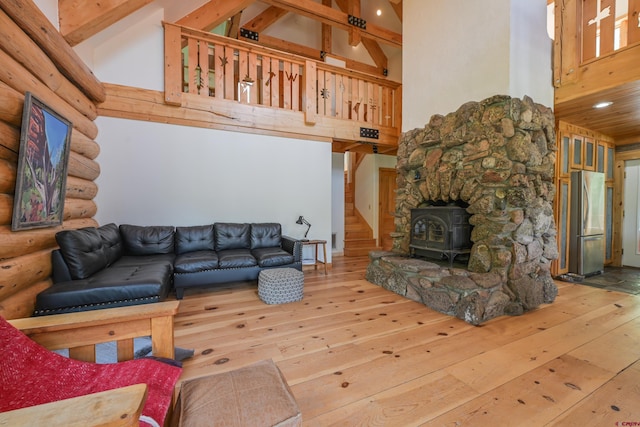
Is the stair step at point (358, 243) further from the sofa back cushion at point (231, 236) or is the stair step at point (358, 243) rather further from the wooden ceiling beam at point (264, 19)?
the wooden ceiling beam at point (264, 19)

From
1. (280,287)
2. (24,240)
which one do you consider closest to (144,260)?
(24,240)

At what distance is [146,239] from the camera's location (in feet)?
11.9

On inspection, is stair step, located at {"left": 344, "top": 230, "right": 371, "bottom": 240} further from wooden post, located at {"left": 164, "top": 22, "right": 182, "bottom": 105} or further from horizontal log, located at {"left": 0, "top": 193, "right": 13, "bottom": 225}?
horizontal log, located at {"left": 0, "top": 193, "right": 13, "bottom": 225}

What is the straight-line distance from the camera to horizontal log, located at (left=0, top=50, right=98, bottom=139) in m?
1.91

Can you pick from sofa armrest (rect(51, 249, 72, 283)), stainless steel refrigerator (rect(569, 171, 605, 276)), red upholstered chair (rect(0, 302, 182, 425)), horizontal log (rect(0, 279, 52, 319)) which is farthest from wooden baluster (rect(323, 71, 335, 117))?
red upholstered chair (rect(0, 302, 182, 425))

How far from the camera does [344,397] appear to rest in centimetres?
163

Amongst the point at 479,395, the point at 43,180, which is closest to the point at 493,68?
the point at 479,395

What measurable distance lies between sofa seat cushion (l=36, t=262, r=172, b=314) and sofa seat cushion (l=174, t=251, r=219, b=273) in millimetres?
635

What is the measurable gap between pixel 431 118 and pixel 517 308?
2.57 meters

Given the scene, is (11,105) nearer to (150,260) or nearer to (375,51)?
(150,260)

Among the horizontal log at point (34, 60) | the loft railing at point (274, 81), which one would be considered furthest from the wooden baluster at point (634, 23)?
the horizontal log at point (34, 60)

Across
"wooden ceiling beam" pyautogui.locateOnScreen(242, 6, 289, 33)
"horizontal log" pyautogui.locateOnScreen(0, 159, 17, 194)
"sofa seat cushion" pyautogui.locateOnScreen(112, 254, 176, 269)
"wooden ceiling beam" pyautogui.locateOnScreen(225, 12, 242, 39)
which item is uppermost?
"wooden ceiling beam" pyautogui.locateOnScreen(242, 6, 289, 33)

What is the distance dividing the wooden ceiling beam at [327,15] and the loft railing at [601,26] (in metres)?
3.48

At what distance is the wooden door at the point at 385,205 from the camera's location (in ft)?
22.6
